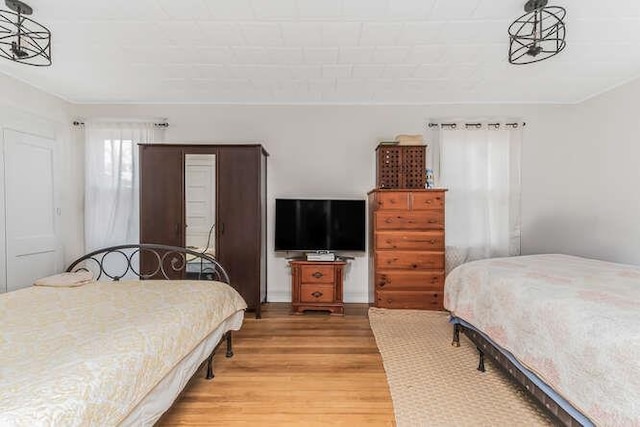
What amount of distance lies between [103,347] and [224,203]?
257cm

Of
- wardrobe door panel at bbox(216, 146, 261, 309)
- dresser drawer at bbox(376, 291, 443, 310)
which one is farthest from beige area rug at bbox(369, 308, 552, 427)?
wardrobe door panel at bbox(216, 146, 261, 309)

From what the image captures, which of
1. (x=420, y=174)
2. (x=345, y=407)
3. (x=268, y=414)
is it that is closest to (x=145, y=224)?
(x=268, y=414)

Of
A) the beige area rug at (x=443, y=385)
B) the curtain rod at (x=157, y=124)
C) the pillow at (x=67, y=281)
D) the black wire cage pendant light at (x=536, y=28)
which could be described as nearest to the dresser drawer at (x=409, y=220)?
the beige area rug at (x=443, y=385)

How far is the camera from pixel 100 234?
420 centimetres

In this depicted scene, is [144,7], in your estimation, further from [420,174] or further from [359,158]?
[420,174]

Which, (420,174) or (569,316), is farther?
(420,174)

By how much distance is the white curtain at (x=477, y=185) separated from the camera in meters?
4.22

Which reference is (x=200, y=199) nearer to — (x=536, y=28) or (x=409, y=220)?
(x=409, y=220)

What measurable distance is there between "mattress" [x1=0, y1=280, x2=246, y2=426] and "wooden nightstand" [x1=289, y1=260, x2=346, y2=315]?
150cm

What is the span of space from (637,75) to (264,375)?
4543 millimetres

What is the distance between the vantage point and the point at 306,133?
434cm

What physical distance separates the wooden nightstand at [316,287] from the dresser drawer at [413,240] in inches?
24.4

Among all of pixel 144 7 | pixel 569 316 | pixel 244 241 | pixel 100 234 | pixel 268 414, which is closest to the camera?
pixel 569 316

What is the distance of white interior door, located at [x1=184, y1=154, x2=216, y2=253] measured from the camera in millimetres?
3812
